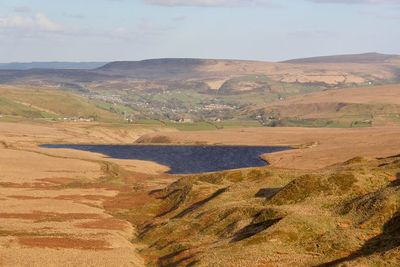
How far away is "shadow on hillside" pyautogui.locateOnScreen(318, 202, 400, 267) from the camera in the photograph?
4908 cm

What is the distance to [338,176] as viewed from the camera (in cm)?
7856

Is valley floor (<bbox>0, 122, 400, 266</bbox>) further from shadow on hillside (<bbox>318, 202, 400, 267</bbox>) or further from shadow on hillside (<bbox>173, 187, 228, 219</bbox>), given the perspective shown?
shadow on hillside (<bbox>318, 202, 400, 267</bbox>)

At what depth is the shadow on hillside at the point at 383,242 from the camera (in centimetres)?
4908

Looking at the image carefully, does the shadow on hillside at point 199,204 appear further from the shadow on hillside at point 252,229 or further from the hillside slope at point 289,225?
the shadow on hillside at point 252,229

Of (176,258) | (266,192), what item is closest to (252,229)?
(176,258)

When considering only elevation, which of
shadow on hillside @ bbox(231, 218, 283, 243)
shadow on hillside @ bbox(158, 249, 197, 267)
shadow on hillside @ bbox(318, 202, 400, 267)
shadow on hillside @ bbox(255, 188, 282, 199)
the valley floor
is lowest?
the valley floor

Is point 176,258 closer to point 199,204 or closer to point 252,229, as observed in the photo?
point 252,229

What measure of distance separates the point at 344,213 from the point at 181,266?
63.1 feet

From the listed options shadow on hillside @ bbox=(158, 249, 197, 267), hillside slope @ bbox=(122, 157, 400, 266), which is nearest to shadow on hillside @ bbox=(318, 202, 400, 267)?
hillside slope @ bbox=(122, 157, 400, 266)

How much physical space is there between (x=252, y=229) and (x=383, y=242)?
16.7 metres

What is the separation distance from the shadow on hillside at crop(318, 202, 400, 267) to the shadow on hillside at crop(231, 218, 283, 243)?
12168mm

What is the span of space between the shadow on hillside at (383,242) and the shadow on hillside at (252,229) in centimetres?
1217

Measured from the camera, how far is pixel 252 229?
2552 inches

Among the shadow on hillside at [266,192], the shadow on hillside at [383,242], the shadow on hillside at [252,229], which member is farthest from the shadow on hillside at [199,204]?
the shadow on hillside at [383,242]
